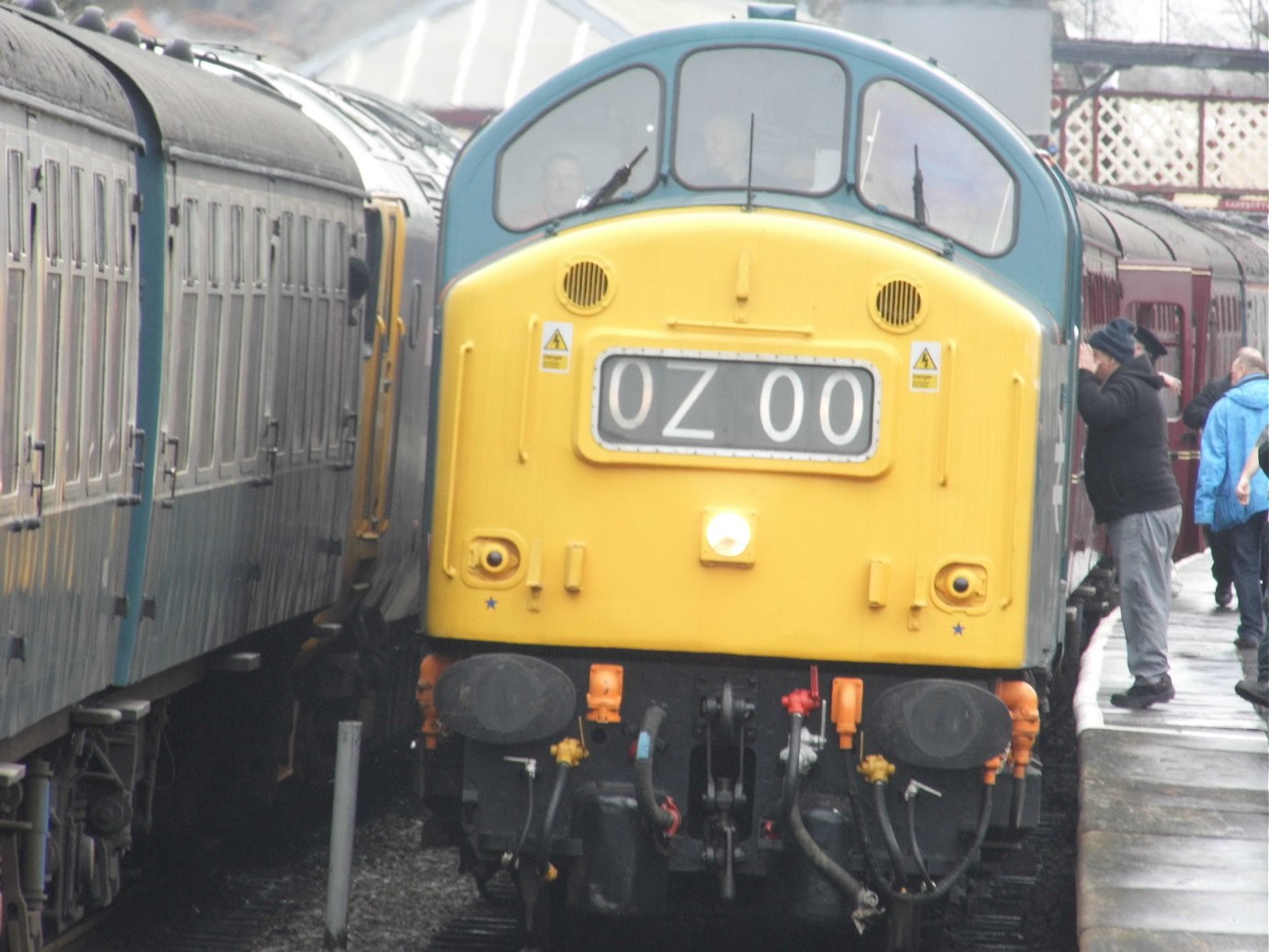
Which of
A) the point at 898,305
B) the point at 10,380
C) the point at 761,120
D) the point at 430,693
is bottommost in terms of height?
the point at 430,693

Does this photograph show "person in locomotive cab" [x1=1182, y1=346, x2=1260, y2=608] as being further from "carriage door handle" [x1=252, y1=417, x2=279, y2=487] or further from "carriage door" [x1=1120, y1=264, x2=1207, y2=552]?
"carriage door handle" [x1=252, y1=417, x2=279, y2=487]

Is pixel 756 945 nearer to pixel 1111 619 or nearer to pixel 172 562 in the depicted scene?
pixel 172 562

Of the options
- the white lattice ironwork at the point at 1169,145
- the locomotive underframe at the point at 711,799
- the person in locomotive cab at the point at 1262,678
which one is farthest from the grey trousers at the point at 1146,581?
the white lattice ironwork at the point at 1169,145

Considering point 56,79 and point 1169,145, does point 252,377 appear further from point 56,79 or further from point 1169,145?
point 1169,145

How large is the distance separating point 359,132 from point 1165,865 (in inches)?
224

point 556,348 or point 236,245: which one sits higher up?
point 236,245

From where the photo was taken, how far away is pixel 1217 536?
14.4 meters

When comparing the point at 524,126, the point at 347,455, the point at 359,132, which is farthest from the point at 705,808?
the point at 359,132

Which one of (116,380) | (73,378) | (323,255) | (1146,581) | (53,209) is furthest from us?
(1146,581)

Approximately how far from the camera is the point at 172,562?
7.84m

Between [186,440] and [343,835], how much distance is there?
4.90ft

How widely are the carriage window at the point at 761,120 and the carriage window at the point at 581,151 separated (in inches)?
4.7

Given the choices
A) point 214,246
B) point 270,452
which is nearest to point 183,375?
point 214,246

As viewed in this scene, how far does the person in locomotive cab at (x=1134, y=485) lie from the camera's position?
10180 millimetres
